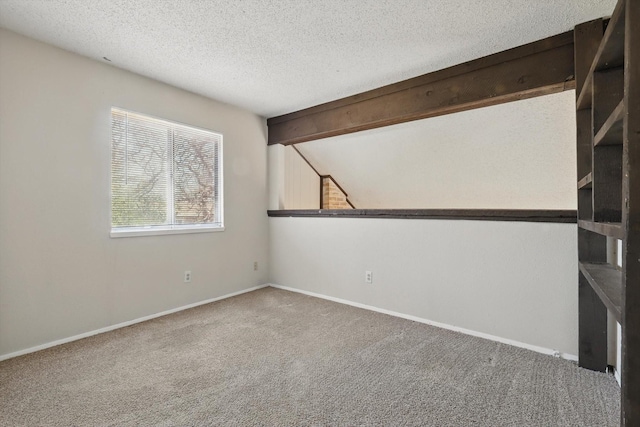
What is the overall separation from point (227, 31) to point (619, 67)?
2.25 m

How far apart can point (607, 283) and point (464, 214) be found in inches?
49.7

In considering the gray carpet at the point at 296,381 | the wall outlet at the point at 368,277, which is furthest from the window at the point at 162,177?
the wall outlet at the point at 368,277

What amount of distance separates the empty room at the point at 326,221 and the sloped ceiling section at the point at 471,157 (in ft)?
0.09

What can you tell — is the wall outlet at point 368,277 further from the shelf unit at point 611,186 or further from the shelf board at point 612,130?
the shelf board at point 612,130

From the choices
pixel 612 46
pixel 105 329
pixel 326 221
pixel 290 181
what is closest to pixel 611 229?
pixel 612 46

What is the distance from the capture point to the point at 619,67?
1493mm

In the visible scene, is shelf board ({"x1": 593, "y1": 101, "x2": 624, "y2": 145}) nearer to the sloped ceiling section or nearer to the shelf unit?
the shelf unit

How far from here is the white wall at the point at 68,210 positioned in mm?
2238

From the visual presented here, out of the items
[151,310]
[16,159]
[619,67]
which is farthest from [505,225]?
[16,159]

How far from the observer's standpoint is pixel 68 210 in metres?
2.50

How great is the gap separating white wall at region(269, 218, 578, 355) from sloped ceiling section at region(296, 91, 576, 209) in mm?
941

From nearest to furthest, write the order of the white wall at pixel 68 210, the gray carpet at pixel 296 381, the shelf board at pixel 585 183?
the gray carpet at pixel 296 381 < the shelf board at pixel 585 183 < the white wall at pixel 68 210

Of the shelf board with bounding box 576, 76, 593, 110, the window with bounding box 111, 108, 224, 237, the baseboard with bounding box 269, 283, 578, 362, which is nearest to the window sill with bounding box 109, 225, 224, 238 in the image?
the window with bounding box 111, 108, 224, 237

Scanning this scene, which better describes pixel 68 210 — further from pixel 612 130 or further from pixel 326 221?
pixel 612 130
